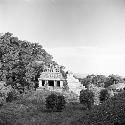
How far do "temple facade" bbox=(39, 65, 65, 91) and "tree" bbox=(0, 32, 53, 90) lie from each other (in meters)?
1.42

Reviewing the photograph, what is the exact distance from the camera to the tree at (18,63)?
1999 inches

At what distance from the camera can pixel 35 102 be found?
4203 cm

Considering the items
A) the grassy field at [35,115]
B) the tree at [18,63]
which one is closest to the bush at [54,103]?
the grassy field at [35,115]

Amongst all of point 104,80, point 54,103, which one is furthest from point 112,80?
point 54,103

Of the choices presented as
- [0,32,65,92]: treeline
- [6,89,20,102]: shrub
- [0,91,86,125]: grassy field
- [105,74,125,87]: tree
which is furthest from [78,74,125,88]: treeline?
[0,91,86,125]: grassy field

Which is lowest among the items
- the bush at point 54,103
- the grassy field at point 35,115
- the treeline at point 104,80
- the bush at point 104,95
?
the grassy field at point 35,115

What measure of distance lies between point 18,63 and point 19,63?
0.73 ft

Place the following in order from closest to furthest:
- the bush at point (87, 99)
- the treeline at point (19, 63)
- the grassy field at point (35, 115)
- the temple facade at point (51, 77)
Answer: the grassy field at point (35, 115)
the bush at point (87, 99)
the treeline at point (19, 63)
the temple facade at point (51, 77)

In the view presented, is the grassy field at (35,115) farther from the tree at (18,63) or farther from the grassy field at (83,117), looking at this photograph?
the tree at (18,63)

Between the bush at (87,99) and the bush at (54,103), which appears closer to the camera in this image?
the bush at (54,103)

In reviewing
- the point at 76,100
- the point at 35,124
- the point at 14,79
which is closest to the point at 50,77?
the point at 14,79

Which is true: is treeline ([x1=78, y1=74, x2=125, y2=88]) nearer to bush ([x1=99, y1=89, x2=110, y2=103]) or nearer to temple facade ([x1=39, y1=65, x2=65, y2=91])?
temple facade ([x1=39, y1=65, x2=65, y2=91])

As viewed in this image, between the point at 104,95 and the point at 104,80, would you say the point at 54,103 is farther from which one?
the point at 104,80

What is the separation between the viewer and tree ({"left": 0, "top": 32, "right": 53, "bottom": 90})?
167 feet
